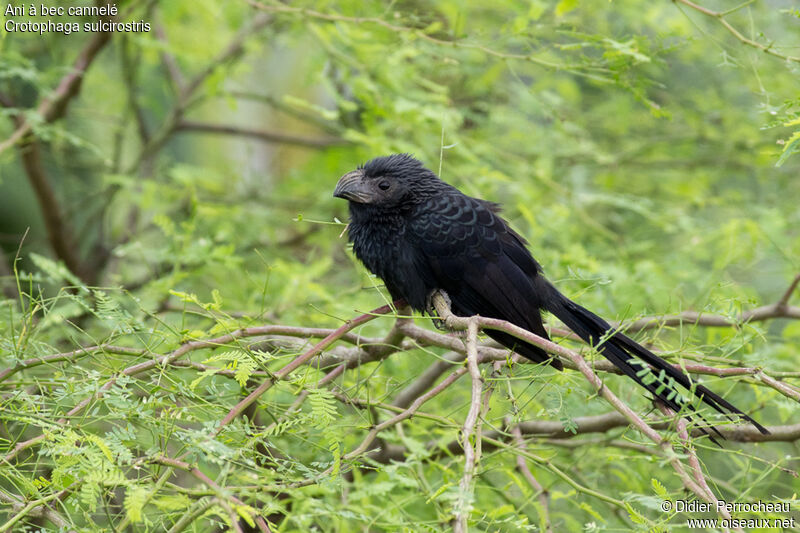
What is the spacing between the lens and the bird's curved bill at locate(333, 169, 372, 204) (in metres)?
2.99

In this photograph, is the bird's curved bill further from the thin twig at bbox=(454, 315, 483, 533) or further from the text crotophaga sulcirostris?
the thin twig at bbox=(454, 315, 483, 533)

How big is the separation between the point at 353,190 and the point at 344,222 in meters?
1.57

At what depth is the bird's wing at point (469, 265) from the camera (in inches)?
115

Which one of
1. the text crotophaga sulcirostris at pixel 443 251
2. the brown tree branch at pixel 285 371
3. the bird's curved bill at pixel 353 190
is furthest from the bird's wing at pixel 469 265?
the brown tree branch at pixel 285 371

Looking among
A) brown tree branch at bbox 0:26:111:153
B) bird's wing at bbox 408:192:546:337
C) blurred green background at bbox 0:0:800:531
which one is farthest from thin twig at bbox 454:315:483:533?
brown tree branch at bbox 0:26:111:153

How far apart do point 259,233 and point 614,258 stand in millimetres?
2368

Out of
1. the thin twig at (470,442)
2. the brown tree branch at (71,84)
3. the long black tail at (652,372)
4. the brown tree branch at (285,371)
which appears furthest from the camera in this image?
the brown tree branch at (71,84)

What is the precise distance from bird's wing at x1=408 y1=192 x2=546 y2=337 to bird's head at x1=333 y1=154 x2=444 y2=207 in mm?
95

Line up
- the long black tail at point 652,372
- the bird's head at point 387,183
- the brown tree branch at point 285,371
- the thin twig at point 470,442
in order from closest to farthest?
1. the thin twig at point 470,442
2. the brown tree branch at point 285,371
3. the long black tail at point 652,372
4. the bird's head at point 387,183

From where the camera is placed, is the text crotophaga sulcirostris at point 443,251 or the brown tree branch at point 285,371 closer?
the brown tree branch at point 285,371

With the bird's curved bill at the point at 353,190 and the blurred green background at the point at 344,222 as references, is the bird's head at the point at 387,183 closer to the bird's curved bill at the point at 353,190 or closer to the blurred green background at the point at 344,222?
the bird's curved bill at the point at 353,190

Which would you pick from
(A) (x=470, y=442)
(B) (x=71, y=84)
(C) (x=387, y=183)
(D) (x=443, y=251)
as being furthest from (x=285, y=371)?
(B) (x=71, y=84)

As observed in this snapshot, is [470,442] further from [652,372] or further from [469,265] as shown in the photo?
[469,265]

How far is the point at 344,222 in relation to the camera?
456 cm
